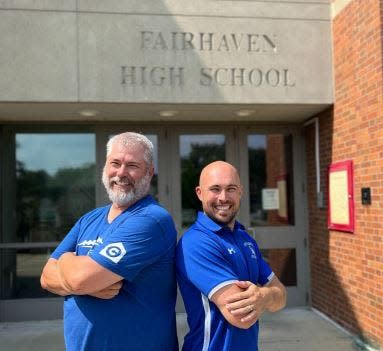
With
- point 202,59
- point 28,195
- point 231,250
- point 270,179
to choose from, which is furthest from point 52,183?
point 231,250

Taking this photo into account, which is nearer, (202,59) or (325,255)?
(202,59)

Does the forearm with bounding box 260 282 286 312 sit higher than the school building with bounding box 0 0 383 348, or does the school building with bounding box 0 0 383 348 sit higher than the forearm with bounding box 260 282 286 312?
the school building with bounding box 0 0 383 348

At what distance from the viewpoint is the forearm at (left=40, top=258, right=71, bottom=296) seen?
6.07ft

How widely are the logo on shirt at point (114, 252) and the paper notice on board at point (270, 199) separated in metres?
4.66

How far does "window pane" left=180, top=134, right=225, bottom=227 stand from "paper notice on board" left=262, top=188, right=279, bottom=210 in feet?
A: 2.62

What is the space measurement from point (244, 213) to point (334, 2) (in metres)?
2.91

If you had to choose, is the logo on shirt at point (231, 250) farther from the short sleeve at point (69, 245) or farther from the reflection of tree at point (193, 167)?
the reflection of tree at point (193, 167)

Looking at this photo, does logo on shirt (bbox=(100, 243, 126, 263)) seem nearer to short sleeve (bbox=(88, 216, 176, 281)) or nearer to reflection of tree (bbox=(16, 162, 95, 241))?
short sleeve (bbox=(88, 216, 176, 281))

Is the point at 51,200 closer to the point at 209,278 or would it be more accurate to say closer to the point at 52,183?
the point at 52,183

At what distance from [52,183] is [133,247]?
14.8 feet

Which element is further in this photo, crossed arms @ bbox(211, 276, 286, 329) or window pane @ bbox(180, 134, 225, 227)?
window pane @ bbox(180, 134, 225, 227)

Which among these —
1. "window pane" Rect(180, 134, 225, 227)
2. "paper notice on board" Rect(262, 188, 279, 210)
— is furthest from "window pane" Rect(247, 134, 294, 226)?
"window pane" Rect(180, 134, 225, 227)

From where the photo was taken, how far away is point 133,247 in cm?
173

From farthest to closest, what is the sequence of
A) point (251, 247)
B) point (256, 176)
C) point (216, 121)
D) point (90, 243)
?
point (256, 176)
point (216, 121)
point (251, 247)
point (90, 243)
